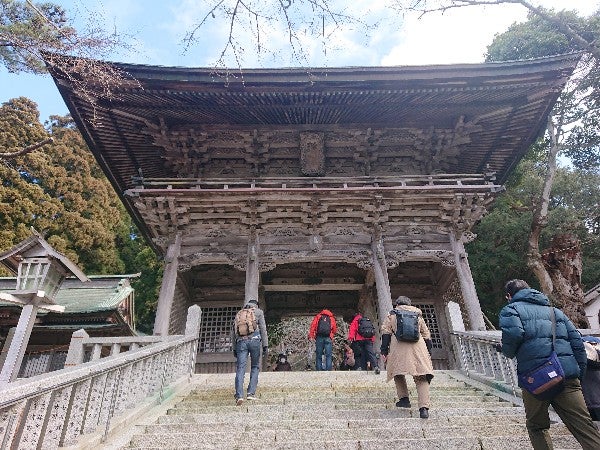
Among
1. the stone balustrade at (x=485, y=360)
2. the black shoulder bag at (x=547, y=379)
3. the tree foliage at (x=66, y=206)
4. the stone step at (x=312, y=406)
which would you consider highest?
the tree foliage at (x=66, y=206)

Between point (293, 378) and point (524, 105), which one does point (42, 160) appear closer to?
point (293, 378)

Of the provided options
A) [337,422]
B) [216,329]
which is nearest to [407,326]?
[337,422]

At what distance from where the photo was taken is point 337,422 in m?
3.98

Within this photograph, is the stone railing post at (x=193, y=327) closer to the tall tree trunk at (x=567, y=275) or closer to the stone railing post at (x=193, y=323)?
the stone railing post at (x=193, y=323)

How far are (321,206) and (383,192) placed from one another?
5.25ft

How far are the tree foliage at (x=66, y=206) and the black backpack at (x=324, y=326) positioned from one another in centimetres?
1658

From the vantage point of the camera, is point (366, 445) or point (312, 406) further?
point (312, 406)

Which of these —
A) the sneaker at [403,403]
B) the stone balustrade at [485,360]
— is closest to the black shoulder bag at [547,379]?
the sneaker at [403,403]

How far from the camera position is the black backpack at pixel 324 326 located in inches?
328

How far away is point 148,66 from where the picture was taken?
862cm

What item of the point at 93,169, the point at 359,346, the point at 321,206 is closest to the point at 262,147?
the point at 321,206

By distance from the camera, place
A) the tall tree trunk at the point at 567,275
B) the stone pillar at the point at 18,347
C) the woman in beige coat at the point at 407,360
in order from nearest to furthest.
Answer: the woman in beige coat at the point at 407,360 < the stone pillar at the point at 18,347 < the tall tree trunk at the point at 567,275

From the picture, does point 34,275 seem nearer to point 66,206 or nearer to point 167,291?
point 167,291

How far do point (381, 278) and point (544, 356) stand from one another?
6224mm
